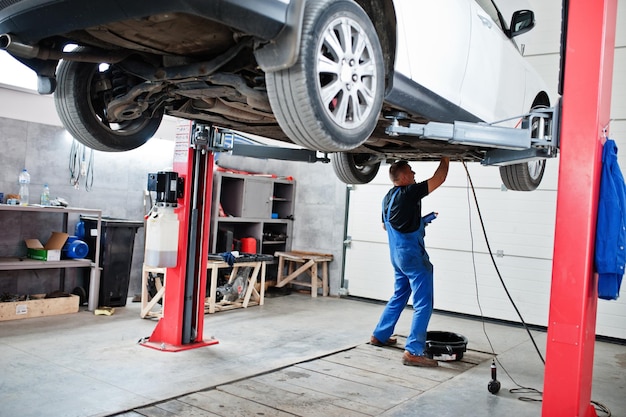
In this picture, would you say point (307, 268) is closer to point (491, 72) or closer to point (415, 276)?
point (415, 276)

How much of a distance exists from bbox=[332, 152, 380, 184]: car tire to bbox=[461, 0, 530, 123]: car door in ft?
5.41

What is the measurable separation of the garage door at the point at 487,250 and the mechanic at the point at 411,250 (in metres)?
2.55

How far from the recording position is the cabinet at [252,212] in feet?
26.7

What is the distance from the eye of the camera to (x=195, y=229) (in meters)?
5.18

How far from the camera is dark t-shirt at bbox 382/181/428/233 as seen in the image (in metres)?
4.99

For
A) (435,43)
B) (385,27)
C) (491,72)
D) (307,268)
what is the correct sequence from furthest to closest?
(307,268) < (491,72) < (435,43) < (385,27)

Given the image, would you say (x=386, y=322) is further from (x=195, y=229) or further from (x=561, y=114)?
(x=561, y=114)

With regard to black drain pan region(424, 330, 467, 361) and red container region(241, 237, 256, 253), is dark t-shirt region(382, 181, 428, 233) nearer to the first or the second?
black drain pan region(424, 330, 467, 361)

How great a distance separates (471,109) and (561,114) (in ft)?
1.78

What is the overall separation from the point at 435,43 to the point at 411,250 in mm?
2479

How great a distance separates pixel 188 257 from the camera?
512 centimetres

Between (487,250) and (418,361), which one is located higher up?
(487,250)

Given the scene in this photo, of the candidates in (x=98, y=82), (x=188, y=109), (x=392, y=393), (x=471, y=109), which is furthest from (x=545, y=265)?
(x=98, y=82)

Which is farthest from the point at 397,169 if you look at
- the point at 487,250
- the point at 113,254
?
the point at 113,254
